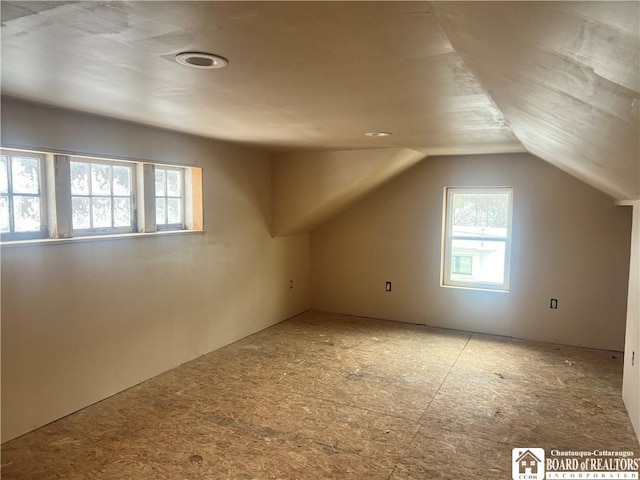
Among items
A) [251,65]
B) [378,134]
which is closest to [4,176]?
[251,65]

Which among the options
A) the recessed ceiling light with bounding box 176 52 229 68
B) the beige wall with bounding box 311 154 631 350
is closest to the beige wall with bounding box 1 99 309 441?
the beige wall with bounding box 311 154 631 350

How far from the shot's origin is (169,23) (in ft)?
4.49

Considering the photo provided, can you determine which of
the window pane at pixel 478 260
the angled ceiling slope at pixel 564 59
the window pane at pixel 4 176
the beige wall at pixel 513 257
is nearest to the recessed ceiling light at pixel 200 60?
the angled ceiling slope at pixel 564 59

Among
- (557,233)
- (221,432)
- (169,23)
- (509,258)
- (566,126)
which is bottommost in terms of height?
(221,432)

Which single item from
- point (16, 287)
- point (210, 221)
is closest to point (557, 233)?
point (210, 221)

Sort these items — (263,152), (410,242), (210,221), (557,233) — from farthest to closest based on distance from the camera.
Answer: (410,242), (263,152), (557,233), (210,221)

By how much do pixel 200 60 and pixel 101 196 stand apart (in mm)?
1937

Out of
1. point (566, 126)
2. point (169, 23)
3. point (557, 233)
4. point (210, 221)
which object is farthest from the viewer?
point (557, 233)

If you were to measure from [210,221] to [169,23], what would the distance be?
293 centimetres

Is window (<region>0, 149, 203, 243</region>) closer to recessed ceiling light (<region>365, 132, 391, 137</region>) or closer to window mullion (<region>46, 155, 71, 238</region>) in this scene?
window mullion (<region>46, 155, 71, 238</region>)

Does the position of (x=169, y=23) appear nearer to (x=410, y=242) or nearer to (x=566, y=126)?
(x=566, y=126)

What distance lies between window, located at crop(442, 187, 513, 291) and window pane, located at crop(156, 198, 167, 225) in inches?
126

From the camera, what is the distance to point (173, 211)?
3.93 metres

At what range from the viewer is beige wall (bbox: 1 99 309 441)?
2662mm
